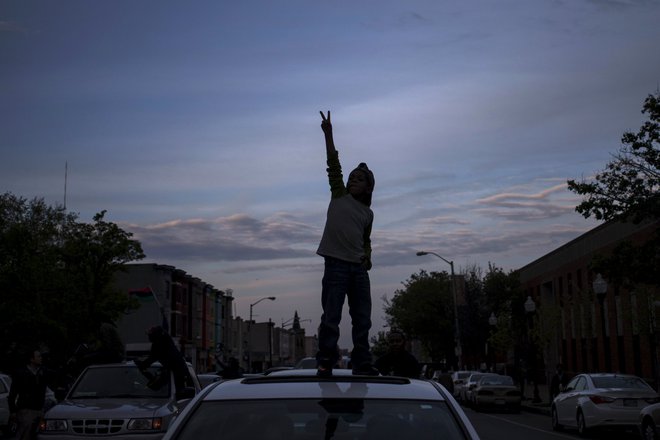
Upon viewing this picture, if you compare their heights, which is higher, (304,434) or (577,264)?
(577,264)

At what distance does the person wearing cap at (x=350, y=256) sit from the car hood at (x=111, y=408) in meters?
5.03

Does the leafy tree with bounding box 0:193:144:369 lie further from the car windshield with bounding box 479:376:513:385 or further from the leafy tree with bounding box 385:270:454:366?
the leafy tree with bounding box 385:270:454:366

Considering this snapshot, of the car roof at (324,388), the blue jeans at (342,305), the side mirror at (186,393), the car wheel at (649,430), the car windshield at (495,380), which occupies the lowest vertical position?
the car wheel at (649,430)

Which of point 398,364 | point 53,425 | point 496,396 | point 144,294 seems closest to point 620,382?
point 496,396

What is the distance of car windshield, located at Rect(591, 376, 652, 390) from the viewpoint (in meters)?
20.2

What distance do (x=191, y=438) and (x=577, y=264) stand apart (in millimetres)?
55638

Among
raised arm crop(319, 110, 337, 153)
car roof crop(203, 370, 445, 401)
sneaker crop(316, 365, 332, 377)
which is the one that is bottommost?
car roof crop(203, 370, 445, 401)

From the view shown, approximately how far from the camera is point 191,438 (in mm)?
3570

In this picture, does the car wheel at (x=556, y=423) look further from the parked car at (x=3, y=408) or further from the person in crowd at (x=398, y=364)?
the person in crowd at (x=398, y=364)

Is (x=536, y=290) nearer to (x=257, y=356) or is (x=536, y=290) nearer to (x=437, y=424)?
(x=257, y=356)

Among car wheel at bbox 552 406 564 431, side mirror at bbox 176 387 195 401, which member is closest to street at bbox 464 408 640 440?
car wheel at bbox 552 406 564 431

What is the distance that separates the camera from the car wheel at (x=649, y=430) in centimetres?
1605

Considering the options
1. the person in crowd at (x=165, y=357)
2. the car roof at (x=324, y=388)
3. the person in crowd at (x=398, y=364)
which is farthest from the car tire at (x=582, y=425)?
the car roof at (x=324, y=388)

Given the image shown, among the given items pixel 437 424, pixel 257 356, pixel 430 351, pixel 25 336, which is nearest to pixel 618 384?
pixel 437 424
